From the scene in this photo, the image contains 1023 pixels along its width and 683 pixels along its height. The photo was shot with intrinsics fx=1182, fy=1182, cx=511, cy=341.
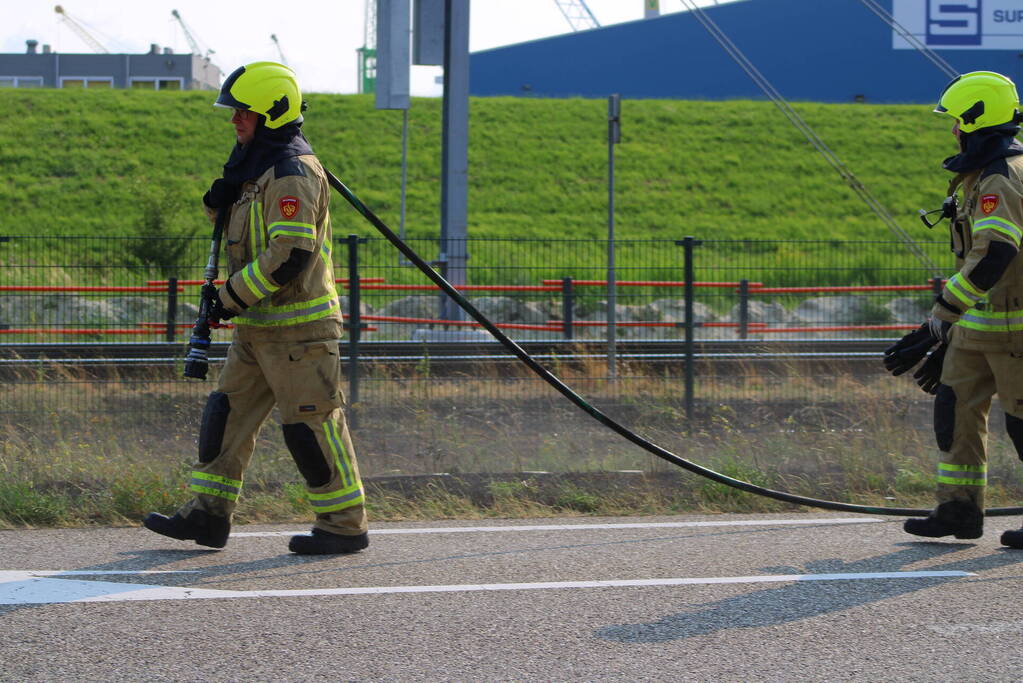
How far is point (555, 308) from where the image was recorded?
14.0 metres

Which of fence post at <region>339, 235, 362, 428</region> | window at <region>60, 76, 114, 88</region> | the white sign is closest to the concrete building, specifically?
window at <region>60, 76, 114, 88</region>

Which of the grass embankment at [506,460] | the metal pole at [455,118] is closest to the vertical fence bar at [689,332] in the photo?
the grass embankment at [506,460]

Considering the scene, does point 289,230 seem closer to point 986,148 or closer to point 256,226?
point 256,226

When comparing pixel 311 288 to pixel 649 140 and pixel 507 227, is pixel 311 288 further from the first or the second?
pixel 649 140

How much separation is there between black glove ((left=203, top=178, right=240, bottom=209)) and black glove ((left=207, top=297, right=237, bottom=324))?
0.45 m

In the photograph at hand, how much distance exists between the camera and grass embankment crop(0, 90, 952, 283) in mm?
32719

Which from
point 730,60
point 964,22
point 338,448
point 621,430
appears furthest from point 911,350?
point 730,60

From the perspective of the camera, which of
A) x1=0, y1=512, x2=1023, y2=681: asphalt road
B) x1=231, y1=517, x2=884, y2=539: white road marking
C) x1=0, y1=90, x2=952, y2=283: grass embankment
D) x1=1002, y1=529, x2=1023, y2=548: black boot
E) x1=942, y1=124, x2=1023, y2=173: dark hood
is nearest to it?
x1=0, y1=512, x2=1023, y2=681: asphalt road

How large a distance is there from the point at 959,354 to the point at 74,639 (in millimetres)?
4177

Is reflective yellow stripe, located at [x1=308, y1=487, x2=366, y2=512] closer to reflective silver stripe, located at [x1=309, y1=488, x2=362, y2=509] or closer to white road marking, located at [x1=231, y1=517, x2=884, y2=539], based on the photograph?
reflective silver stripe, located at [x1=309, y1=488, x2=362, y2=509]

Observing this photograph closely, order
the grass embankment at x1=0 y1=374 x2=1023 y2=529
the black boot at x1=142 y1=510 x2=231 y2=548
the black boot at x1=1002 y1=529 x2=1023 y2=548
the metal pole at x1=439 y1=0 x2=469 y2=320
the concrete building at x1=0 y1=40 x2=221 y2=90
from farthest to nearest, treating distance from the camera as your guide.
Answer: the concrete building at x1=0 y1=40 x2=221 y2=90
the metal pole at x1=439 y1=0 x2=469 y2=320
the grass embankment at x1=0 y1=374 x2=1023 y2=529
the black boot at x1=1002 y1=529 x2=1023 y2=548
the black boot at x1=142 y1=510 x2=231 y2=548

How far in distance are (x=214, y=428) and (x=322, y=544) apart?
74 centimetres

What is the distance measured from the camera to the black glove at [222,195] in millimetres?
5434

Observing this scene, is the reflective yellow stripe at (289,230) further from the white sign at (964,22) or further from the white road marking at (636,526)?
the white sign at (964,22)
